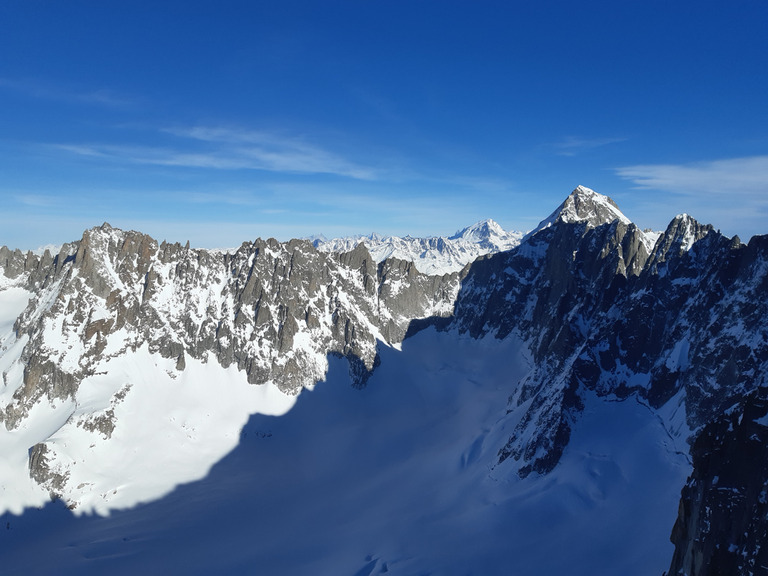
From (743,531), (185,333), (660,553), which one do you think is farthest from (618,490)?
(185,333)

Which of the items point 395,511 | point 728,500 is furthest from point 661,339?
point 728,500

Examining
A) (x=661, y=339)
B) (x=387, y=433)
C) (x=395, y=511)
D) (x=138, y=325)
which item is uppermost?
(x=138, y=325)

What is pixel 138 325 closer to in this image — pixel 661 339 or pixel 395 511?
pixel 395 511

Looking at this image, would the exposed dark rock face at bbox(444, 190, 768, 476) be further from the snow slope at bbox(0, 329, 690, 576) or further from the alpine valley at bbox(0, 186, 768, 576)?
the snow slope at bbox(0, 329, 690, 576)

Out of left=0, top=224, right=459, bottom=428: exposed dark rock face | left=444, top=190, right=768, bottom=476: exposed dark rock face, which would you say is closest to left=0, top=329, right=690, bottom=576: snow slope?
left=444, top=190, right=768, bottom=476: exposed dark rock face

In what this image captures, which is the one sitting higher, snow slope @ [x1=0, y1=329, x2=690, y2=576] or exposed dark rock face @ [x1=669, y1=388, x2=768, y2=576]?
exposed dark rock face @ [x1=669, y1=388, x2=768, y2=576]

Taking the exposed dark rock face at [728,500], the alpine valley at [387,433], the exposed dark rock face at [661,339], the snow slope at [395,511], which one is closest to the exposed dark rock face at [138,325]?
the alpine valley at [387,433]
